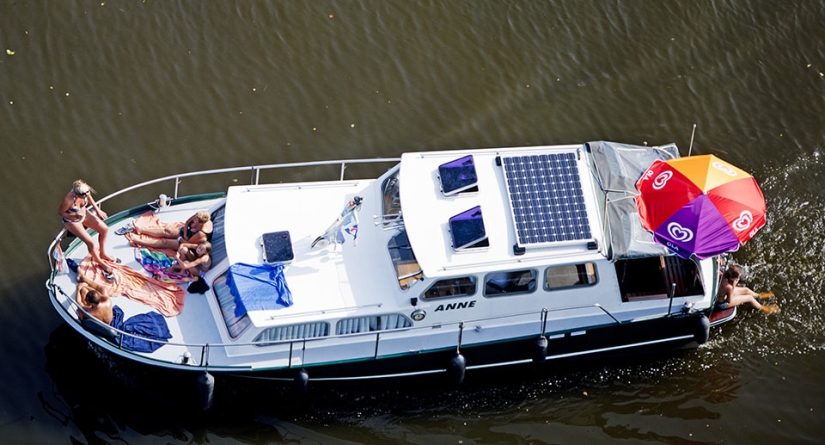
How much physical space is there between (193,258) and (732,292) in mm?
9266

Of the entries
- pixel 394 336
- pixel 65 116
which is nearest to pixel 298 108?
pixel 65 116

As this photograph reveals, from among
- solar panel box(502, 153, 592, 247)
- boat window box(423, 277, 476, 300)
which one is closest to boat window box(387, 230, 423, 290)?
boat window box(423, 277, 476, 300)

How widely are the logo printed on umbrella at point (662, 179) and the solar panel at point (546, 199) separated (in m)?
1.31

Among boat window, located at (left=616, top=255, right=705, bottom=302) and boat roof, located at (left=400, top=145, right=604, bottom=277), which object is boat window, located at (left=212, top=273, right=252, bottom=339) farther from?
boat window, located at (left=616, top=255, right=705, bottom=302)

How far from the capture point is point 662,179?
45.6 ft

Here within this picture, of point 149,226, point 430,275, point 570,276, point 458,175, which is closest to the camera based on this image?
point 430,275

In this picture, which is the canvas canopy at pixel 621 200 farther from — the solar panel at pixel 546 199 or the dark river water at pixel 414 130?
the dark river water at pixel 414 130

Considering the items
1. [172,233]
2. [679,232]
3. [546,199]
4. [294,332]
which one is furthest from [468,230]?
[172,233]

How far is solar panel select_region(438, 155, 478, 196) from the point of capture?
13664mm

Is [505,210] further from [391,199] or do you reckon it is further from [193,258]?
[193,258]

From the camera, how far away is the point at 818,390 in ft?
49.4

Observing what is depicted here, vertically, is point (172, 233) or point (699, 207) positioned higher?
point (699, 207)

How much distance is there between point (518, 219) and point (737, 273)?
175 inches

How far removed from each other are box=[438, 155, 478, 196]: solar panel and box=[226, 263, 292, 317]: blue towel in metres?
2.93
